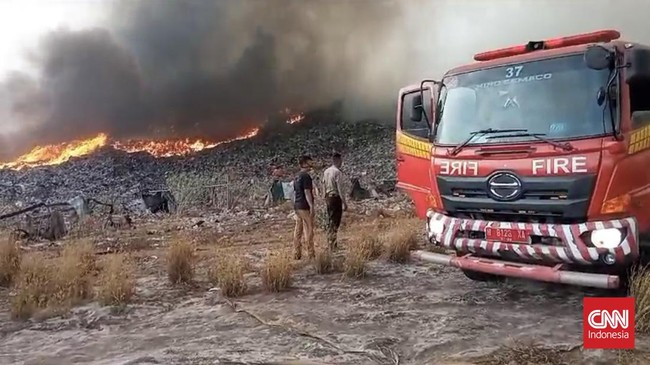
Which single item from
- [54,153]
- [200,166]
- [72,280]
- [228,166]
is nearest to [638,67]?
[72,280]

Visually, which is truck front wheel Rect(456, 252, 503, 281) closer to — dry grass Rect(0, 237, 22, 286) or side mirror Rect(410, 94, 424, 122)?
side mirror Rect(410, 94, 424, 122)

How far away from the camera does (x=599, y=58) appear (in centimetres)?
446

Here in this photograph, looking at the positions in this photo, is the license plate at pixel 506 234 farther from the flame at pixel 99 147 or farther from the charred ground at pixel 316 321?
the flame at pixel 99 147

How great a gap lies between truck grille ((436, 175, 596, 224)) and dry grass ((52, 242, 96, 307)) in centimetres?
397

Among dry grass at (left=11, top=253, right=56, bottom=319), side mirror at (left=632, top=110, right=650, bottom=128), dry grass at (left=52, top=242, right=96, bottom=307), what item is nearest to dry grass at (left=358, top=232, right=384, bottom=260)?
dry grass at (left=52, top=242, right=96, bottom=307)

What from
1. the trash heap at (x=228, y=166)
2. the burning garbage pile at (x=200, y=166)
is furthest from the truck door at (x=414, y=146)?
the trash heap at (x=228, y=166)

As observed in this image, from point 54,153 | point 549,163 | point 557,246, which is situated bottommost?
point 557,246

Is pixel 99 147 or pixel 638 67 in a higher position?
pixel 99 147

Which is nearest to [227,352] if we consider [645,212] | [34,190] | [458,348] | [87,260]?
[458,348]

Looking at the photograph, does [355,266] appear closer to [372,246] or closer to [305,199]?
[372,246]

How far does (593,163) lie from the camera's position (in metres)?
4.39

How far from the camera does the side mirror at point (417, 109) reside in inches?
235

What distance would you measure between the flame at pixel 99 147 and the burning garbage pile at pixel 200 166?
2.9 inches

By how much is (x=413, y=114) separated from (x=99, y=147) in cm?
3679
